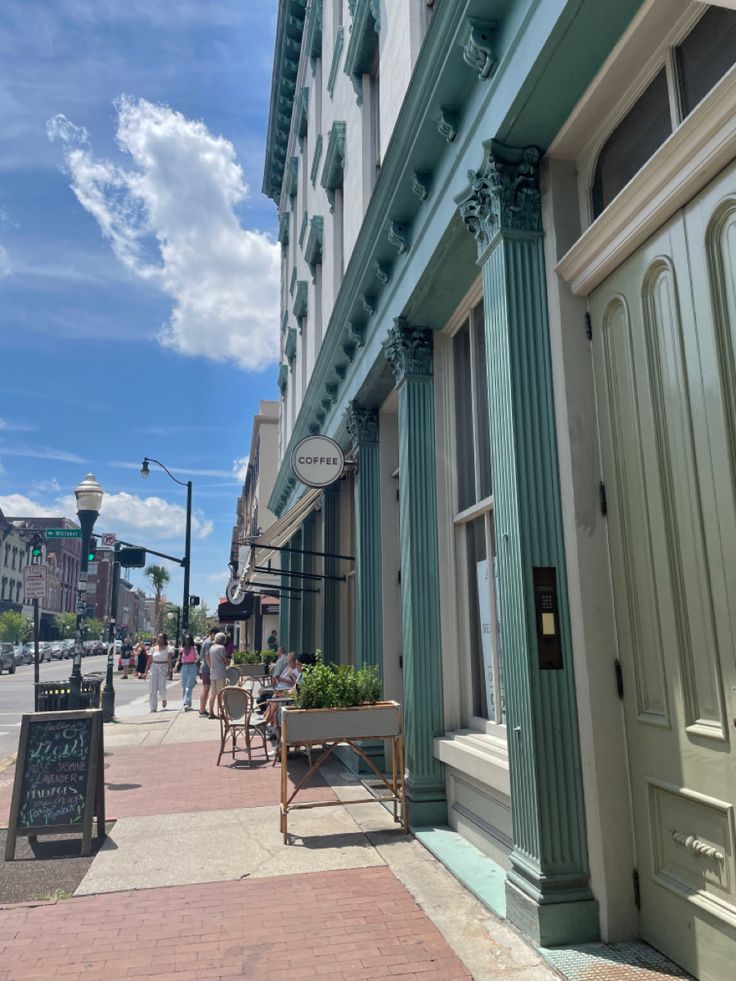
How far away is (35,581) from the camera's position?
36.6 feet

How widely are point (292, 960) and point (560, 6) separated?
213 inches

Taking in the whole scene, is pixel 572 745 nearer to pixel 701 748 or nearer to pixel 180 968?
pixel 701 748

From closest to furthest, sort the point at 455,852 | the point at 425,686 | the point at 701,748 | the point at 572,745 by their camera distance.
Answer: the point at 701,748, the point at 572,745, the point at 455,852, the point at 425,686

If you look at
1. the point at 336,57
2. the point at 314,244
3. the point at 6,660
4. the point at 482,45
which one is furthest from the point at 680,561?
the point at 6,660

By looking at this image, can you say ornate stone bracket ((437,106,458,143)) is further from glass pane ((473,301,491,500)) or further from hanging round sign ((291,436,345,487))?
hanging round sign ((291,436,345,487))

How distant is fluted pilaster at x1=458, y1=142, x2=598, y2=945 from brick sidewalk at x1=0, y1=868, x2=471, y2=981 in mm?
695

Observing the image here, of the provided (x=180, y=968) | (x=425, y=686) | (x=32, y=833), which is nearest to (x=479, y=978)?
(x=180, y=968)

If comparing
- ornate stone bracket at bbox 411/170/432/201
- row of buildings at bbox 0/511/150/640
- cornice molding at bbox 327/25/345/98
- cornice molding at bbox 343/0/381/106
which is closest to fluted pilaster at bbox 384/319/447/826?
ornate stone bracket at bbox 411/170/432/201

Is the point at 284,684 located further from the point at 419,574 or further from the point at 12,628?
the point at 12,628

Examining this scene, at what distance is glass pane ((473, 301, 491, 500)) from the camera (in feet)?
20.4

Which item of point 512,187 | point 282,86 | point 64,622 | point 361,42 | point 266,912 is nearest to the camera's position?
point 266,912

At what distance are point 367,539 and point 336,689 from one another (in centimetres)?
301

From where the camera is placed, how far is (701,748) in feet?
11.3

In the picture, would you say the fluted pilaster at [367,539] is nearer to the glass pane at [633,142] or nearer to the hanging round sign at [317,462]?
the hanging round sign at [317,462]
